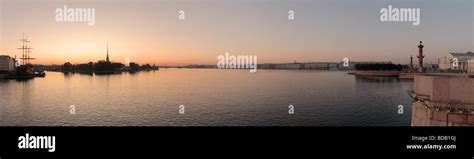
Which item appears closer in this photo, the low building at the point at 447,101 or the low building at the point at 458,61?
the low building at the point at 447,101

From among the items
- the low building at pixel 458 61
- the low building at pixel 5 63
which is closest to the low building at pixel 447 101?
the low building at pixel 458 61

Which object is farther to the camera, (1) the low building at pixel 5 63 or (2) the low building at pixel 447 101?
(1) the low building at pixel 5 63

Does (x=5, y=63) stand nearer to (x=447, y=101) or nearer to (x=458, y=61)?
(x=447, y=101)

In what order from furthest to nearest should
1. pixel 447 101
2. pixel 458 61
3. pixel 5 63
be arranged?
pixel 5 63, pixel 458 61, pixel 447 101

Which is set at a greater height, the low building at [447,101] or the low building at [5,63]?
the low building at [5,63]

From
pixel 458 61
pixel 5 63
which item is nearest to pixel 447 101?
pixel 458 61

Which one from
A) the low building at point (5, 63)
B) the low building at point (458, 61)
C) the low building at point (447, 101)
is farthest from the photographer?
the low building at point (5, 63)

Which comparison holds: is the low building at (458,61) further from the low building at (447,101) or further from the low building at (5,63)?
the low building at (5,63)

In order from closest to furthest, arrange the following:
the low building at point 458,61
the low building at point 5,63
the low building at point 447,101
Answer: the low building at point 447,101
the low building at point 458,61
the low building at point 5,63
